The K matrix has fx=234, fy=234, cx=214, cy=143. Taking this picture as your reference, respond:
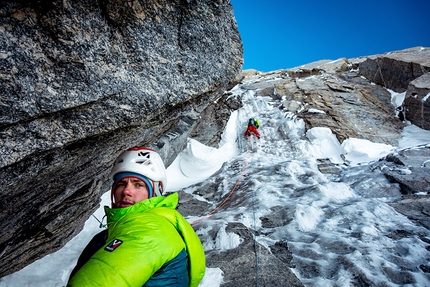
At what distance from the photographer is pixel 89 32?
245 cm

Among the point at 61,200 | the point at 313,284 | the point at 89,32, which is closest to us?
the point at 89,32

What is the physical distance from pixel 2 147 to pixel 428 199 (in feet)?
26.9

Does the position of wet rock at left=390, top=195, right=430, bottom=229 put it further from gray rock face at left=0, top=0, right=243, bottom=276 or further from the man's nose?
the man's nose

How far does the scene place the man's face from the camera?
2.23m

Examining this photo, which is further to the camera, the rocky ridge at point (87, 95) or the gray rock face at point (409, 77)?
the gray rock face at point (409, 77)

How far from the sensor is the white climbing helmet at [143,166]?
8.36ft

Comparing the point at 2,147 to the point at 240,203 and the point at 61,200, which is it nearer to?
the point at 61,200

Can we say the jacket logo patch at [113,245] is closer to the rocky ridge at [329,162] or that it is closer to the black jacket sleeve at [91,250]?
the black jacket sleeve at [91,250]

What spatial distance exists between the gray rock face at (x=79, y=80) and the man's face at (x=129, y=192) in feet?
2.83

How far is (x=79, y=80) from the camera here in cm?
253

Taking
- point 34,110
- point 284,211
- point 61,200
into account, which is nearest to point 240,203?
point 284,211

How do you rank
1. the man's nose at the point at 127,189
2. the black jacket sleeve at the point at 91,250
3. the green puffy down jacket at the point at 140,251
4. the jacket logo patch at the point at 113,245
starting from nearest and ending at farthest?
the green puffy down jacket at the point at 140,251, the jacket logo patch at the point at 113,245, the black jacket sleeve at the point at 91,250, the man's nose at the point at 127,189

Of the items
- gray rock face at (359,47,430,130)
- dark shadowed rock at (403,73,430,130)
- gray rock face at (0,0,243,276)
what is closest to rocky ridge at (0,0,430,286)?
gray rock face at (0,0,243,276)

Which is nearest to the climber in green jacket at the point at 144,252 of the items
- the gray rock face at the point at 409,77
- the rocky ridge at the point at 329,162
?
the rocky ridge at the point at 329,162
